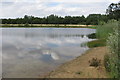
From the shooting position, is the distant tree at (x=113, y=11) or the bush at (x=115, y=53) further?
the distant tree at (x=113, y=11)

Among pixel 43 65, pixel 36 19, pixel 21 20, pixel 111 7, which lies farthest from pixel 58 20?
pixel 43 65

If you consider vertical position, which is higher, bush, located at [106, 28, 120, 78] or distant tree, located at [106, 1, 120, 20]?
distant tree, located at [106, 1, 120, 20]

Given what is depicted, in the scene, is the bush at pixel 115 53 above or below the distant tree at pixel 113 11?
below

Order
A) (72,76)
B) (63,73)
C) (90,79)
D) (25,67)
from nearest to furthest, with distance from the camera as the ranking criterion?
(90,79), (72,76), (63,73), (25,67)

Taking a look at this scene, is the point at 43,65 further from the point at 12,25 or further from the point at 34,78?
the point at 12,25

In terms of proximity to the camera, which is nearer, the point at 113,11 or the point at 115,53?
the point at 115,53

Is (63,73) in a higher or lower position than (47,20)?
lower

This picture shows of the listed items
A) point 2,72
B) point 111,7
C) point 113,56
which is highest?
point 111,7

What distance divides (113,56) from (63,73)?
385 centimetres

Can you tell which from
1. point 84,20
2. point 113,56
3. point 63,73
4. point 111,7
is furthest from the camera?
point 84,20

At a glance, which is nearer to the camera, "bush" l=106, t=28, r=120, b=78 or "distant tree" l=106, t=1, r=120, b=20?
"bush" l=106, t=28, r=120, b=78

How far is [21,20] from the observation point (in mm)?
125375

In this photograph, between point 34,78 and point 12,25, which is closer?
point 34,78

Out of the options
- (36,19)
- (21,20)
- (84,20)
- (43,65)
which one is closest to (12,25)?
(21,20)
